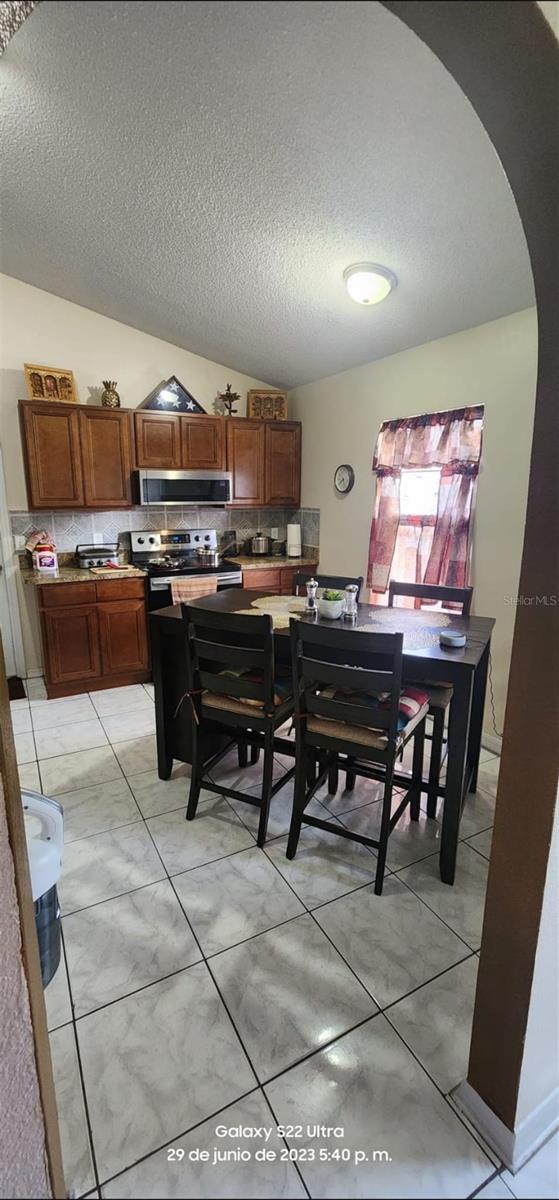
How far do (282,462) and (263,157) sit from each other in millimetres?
3285

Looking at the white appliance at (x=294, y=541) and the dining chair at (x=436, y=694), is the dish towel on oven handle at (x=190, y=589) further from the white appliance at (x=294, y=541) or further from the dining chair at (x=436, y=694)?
the dining chair at (x=436, y=694)

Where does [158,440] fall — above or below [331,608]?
above

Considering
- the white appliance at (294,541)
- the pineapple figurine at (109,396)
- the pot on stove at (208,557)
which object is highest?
the pineapple figurine at (109,396)

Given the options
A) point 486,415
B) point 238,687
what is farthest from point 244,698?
point 486,415

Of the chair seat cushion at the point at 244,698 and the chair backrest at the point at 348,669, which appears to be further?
the chair seat cushion at the point at 244,698

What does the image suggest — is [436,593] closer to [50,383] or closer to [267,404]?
[267,404]

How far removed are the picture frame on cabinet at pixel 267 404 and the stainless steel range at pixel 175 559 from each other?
3.50 ft

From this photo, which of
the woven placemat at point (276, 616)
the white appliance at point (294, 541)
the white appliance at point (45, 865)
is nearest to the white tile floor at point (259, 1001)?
the white appliance at point (45, 865)

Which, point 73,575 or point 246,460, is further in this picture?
point 246,460

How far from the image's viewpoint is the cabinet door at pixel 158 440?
11.7 ft

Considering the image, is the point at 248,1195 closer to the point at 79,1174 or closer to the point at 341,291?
the point at 79,1174

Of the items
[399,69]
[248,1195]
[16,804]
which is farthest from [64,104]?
[248,1195]

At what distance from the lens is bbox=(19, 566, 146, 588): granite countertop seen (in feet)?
10.4

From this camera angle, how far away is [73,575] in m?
3.30
